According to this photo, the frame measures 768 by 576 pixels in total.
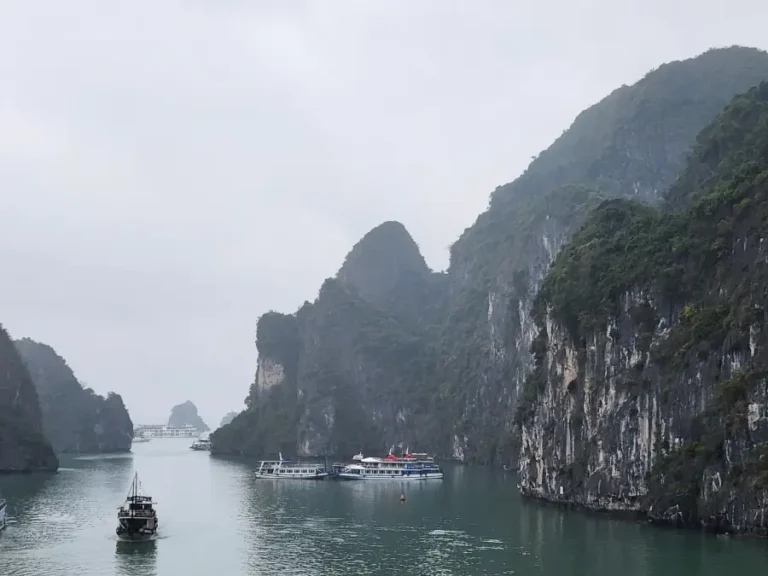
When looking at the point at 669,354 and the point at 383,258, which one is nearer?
the point at 669,354

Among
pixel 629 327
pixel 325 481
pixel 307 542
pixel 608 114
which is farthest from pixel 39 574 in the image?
pixel 608 114

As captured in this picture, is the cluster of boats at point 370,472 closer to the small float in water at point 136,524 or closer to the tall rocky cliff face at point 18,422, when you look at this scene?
the tall rocky cliff face at point 18,422

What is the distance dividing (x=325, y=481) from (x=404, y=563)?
47087 millimetres

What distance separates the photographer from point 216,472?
9431cm

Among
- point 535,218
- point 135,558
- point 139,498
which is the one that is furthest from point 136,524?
point 535,218

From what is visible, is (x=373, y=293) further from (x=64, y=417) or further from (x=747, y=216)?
(x=747, y=216)

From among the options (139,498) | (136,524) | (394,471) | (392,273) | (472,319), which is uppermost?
(392,273)

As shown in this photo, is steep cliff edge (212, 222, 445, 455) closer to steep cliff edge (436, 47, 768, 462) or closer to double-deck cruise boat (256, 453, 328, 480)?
steep cliff edge (436, 47, 768, 462)

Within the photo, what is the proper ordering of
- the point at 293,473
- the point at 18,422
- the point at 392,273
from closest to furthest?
the point at 293,473 < the point at 18,422 < the point at 392,273

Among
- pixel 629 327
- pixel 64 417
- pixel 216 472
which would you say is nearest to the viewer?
pixel 629 327

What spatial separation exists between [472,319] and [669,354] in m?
87.6

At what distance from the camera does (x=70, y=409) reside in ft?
479

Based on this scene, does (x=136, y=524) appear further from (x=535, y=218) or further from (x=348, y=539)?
(x=535, y=218)

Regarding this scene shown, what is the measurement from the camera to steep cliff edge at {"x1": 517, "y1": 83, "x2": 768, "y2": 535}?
38.3 m
